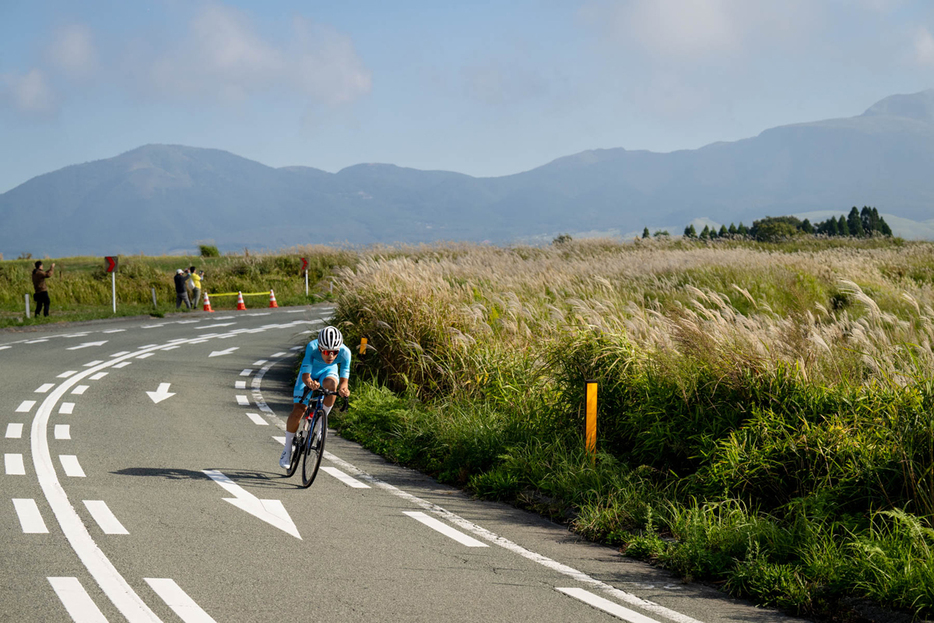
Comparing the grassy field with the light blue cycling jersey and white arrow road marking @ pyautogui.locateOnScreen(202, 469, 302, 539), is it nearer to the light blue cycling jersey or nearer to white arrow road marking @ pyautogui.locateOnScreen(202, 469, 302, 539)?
the light blue cycling jersey

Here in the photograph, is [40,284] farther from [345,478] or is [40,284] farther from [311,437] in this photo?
[311,437]

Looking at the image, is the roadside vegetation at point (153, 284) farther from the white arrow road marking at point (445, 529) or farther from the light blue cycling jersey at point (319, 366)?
the white arrow road marking at point (445, 529)

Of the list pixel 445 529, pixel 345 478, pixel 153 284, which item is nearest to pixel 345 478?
pixel 345 478

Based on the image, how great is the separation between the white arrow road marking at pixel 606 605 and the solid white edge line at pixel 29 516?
3974mm

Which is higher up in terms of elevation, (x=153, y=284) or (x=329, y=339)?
(x=153, y=284)

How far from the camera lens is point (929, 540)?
523cm

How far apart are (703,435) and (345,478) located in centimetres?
374

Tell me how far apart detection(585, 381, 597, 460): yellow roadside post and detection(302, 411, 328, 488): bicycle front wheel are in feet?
8.44

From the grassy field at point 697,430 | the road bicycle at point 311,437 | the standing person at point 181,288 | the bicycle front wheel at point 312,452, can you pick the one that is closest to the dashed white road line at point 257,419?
the grassy field at point 697,430

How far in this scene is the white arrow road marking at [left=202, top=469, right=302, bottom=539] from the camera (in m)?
6.68

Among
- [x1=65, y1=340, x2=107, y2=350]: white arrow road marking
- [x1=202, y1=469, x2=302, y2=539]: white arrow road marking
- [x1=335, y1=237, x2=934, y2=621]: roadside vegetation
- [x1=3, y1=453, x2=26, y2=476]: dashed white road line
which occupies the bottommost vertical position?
[x1=202, y1=469, x2=302, y2=539]: white arrow road marking

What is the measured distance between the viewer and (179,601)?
479cm

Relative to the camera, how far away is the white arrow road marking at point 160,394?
13.6 meters

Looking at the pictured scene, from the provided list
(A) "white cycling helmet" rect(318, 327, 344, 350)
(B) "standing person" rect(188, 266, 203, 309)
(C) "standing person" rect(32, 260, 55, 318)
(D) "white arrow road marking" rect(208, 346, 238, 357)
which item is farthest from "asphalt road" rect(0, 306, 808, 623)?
(B) "standing person" rect(188, 266, 203, 309)
